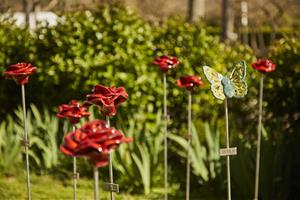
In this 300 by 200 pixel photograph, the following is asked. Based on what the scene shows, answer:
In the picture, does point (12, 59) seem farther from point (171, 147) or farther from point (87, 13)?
point (171, 147)

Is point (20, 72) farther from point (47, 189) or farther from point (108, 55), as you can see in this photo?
point (108, 55)

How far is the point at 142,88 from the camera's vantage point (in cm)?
630

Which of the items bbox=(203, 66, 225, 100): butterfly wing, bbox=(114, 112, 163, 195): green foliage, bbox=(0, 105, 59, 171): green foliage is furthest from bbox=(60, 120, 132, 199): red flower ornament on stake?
bbox=(0, 105, 59, 171): green foliage

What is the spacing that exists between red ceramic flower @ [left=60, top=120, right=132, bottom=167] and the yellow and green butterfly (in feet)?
4.58

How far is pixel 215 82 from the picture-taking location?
3.40m

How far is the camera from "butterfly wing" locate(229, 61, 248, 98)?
344 centimetres

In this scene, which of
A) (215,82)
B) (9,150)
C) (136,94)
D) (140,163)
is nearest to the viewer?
(215,82)

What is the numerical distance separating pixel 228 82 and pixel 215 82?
3.0 inches

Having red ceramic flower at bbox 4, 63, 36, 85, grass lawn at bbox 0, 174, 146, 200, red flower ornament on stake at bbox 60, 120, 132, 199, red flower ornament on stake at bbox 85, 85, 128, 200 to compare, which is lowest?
grass lawn at bbox 0, 174, 146, 200

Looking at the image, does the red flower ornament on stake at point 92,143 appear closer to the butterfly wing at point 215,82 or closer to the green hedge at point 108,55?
the butterfly wing at point 215,82

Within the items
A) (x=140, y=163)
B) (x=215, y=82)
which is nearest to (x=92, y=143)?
(x=215, y=82)

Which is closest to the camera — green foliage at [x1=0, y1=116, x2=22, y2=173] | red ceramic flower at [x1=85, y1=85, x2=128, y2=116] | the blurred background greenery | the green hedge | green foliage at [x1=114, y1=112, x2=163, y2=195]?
red ceramic flower at [x1=85, y1=85, x2=128, y2=116]

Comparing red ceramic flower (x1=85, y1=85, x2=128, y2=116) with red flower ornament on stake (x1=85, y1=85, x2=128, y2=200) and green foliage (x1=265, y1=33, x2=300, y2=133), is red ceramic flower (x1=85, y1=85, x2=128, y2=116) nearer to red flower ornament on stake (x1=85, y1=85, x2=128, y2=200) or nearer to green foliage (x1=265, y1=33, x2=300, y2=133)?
red flower ornament on stake (x1=85, y1=85, x2=128, y2=200)

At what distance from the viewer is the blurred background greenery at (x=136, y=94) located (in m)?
5.30
